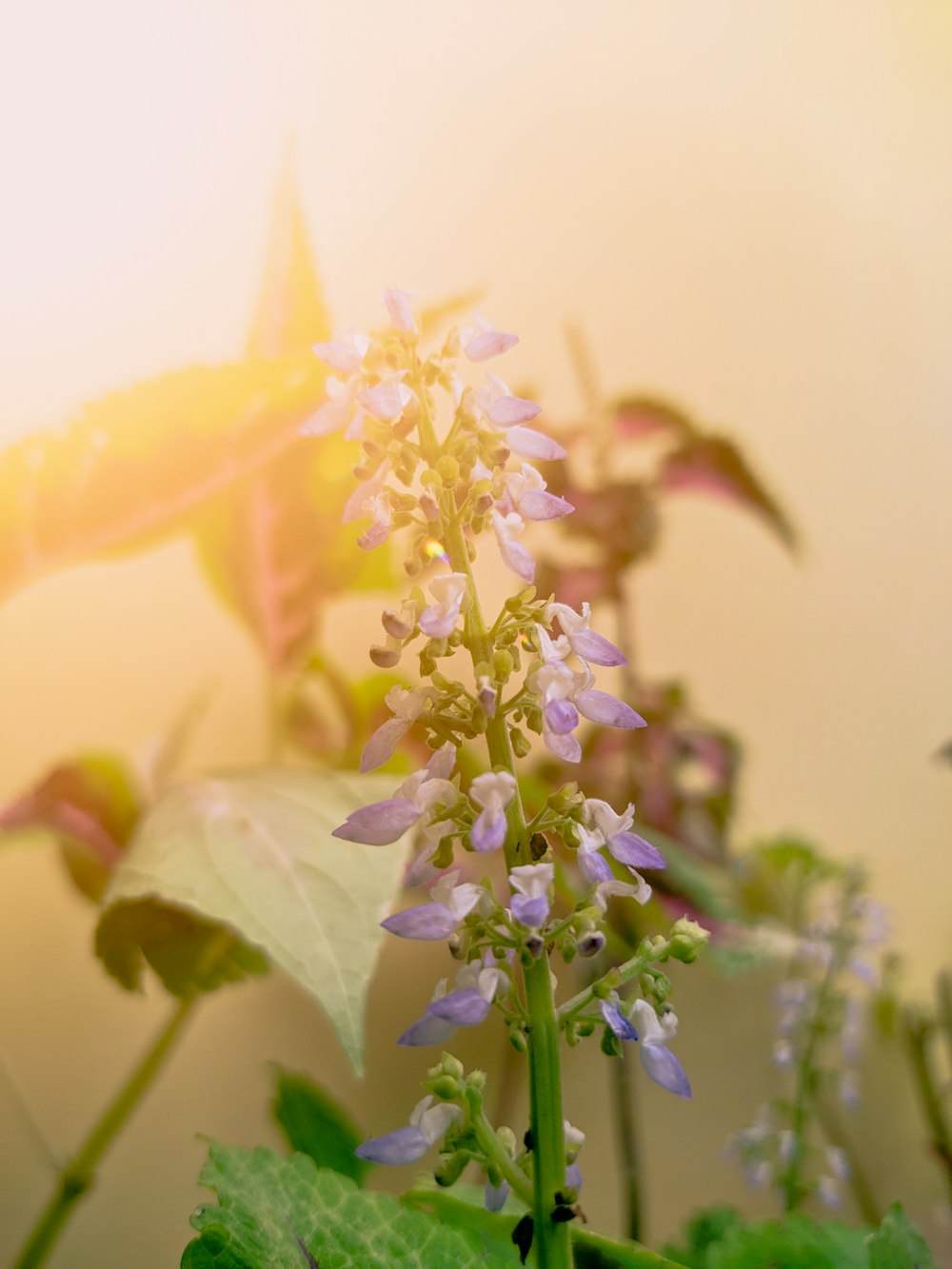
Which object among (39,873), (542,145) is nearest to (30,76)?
(542,145)

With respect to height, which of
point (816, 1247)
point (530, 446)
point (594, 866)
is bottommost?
point (816, 1247)

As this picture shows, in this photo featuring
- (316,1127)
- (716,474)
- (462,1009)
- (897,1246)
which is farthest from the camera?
(716,474)

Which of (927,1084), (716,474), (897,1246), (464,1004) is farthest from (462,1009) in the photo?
(927,1084)

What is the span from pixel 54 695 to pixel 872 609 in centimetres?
71

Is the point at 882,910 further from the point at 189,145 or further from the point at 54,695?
the point at 189,145

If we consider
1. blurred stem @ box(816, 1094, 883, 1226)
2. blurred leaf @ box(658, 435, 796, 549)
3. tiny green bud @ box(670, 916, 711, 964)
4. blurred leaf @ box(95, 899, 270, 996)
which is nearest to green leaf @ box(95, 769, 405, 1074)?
blurred leaf @ box(95, 899, 270, 996)

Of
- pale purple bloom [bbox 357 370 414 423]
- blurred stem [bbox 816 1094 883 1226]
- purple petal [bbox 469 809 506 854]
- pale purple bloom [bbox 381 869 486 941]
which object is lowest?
blurred stem [bbox 816 1094 883 1226]

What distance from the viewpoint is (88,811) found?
19.9 inches

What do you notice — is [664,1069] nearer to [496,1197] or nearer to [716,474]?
[496,1197]

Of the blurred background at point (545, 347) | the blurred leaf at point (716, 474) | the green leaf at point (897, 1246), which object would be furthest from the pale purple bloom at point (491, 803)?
the blurred leaf at point (716, 474)

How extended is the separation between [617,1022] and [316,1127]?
31 cm

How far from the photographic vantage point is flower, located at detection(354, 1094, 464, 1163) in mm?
224

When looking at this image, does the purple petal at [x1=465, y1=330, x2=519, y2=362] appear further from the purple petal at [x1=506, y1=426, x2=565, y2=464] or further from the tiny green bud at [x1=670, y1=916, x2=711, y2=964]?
the tiny green bud at [x1=670, y1=916, x2=711, y2=964]

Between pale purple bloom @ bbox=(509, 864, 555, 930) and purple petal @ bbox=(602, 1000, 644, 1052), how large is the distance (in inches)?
1.2
